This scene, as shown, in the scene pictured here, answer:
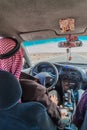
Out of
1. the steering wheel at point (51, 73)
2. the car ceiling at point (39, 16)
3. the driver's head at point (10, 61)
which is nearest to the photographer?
the car ceiling at point (39, 16)

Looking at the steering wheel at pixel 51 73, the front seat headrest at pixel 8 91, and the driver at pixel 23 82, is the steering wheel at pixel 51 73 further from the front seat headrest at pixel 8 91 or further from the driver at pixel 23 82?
the front seat headrest at pixel 8 91

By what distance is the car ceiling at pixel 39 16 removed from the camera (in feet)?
4.42

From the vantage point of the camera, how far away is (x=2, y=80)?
1.44 metres

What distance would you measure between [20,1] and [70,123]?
1.05 metres

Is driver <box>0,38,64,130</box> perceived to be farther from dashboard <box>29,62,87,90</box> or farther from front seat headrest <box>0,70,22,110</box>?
dashboard <box>29,62,87,90</box>

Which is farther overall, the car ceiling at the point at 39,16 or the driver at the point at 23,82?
the driver at the point at 23,82

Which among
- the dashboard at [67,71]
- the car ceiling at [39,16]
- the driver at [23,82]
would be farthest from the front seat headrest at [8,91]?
the dashboard at [67,71]

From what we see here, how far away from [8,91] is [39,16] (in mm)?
396

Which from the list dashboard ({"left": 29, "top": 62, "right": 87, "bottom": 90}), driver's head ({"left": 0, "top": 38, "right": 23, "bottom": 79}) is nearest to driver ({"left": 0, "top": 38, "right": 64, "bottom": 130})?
driver's head ({"left": 0, "top": 38, "right": 23, "bottom": 79})

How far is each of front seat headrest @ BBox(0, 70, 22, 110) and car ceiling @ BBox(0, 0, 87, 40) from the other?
295 millimetres

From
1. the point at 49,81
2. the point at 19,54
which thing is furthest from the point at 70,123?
the point at 49,81

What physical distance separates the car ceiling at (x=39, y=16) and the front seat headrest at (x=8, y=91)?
30 centimetres

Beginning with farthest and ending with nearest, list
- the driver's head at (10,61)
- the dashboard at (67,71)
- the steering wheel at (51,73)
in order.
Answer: the dashboard at (67,71) → the steering wheel at (51,73) → the driver's head at (10,61)

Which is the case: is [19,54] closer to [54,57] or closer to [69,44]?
[69,44]
